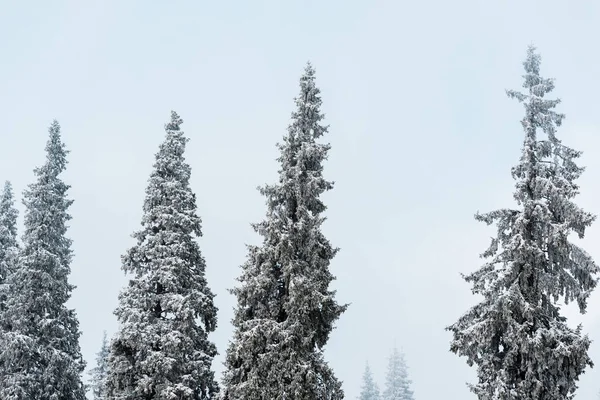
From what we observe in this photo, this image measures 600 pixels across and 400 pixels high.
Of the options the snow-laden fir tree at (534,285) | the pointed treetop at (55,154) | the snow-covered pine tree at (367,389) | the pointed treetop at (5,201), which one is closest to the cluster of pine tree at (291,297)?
the snow-laden fir tree at (534,285)

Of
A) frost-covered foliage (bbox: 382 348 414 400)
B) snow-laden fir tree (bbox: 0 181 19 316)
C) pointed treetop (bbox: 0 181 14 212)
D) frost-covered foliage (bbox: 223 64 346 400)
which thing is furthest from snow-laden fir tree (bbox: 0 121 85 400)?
frost-covered foliage (bbox: 382 348 414 400)

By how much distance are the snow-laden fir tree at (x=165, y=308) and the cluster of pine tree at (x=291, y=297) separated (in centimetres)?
6

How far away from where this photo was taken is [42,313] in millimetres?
35750

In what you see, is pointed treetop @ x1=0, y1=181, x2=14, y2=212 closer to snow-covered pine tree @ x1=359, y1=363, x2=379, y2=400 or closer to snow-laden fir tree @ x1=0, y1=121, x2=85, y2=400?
snow-laden fir tree @ x1=0, y1=121, x2=85, y2=400

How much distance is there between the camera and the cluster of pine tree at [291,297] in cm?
2384

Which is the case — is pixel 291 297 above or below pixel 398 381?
below

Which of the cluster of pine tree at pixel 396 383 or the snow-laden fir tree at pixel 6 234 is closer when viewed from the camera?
the snow-laden fir tree at pixel 6 234

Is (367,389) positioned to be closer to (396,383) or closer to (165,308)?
(396,383)

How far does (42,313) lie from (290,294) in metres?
16.2

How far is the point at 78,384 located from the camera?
3653cm

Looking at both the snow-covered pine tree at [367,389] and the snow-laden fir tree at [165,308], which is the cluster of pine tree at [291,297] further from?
the snow-covered pine tree at [367,389]

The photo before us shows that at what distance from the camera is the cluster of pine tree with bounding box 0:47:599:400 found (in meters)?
23.8

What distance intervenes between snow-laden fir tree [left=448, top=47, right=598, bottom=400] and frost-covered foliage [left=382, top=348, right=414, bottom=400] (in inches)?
1958

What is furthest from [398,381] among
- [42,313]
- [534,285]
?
[534,285]
